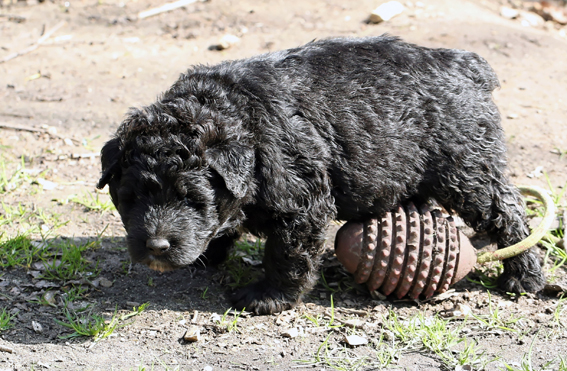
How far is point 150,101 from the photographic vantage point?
6941 millimetres

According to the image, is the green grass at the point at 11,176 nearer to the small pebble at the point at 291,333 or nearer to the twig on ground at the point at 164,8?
the small pebble at the point at 291,333

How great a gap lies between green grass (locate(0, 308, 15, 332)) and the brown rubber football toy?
87.4 inches

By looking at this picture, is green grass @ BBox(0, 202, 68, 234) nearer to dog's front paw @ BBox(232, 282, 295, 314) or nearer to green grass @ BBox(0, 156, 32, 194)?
green grass @ BBox(0, 156, 32, 194)

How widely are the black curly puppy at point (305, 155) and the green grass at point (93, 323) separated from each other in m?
0.59

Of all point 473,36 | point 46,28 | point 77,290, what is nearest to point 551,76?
point 473,36

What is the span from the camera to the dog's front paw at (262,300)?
405 centimetres

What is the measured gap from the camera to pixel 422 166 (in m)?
4.04

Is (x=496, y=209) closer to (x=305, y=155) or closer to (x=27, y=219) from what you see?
(x=305, y=155)

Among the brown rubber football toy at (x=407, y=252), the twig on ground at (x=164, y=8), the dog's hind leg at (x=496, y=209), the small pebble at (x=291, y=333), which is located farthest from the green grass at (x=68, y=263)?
the twig on ground at (x=164, y=8)

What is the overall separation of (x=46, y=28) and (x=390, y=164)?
6.76 m

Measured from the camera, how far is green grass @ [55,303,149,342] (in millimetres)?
3727

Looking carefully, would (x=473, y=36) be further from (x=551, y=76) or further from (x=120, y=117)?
(x=120, y=117)

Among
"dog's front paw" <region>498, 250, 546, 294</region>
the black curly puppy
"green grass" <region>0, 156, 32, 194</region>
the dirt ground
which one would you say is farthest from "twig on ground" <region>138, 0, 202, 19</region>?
"dog's front paw" <region>498, 250, 546, 294</region>

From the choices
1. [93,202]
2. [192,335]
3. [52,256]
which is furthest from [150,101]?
[192,335]
